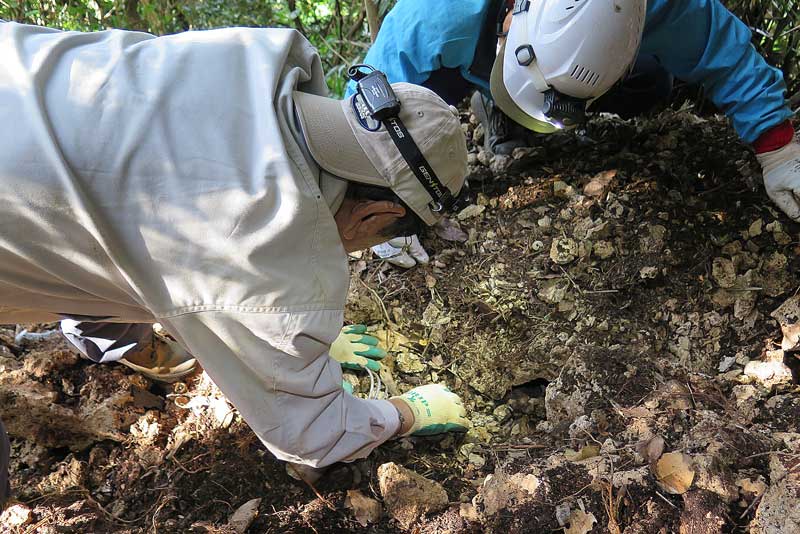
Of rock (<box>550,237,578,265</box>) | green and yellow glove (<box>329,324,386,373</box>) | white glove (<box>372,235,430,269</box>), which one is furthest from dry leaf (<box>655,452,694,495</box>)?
white glove (<box>372,235,430,269</box>)

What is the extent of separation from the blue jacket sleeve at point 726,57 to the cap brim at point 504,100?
538 mm

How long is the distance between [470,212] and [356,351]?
0.83 meters

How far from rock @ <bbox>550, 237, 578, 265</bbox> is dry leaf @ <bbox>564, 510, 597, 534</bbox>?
3.46 ft

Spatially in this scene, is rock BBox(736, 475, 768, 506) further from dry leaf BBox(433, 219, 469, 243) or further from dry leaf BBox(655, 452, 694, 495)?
dry leaf BBox(433, 219, 469, 243)

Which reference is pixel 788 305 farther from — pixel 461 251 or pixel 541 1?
pixel 541 1

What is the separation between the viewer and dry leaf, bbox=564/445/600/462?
1550mm

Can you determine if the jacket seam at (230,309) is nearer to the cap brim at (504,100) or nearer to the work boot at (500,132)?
the cap brim at (504,100)

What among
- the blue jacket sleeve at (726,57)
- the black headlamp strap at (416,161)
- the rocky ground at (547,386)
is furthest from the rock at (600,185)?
the black headlamp strap at (416,161)

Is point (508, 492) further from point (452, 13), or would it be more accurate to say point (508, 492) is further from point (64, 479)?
point (452, 13)

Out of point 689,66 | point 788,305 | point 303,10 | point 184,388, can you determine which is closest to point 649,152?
point 689,66

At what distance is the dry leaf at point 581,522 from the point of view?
4.40 ft

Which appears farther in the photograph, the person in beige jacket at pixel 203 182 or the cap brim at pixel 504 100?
the cap brim at pixel 504 100

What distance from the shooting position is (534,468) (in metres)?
1.53

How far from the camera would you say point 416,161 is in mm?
1248
